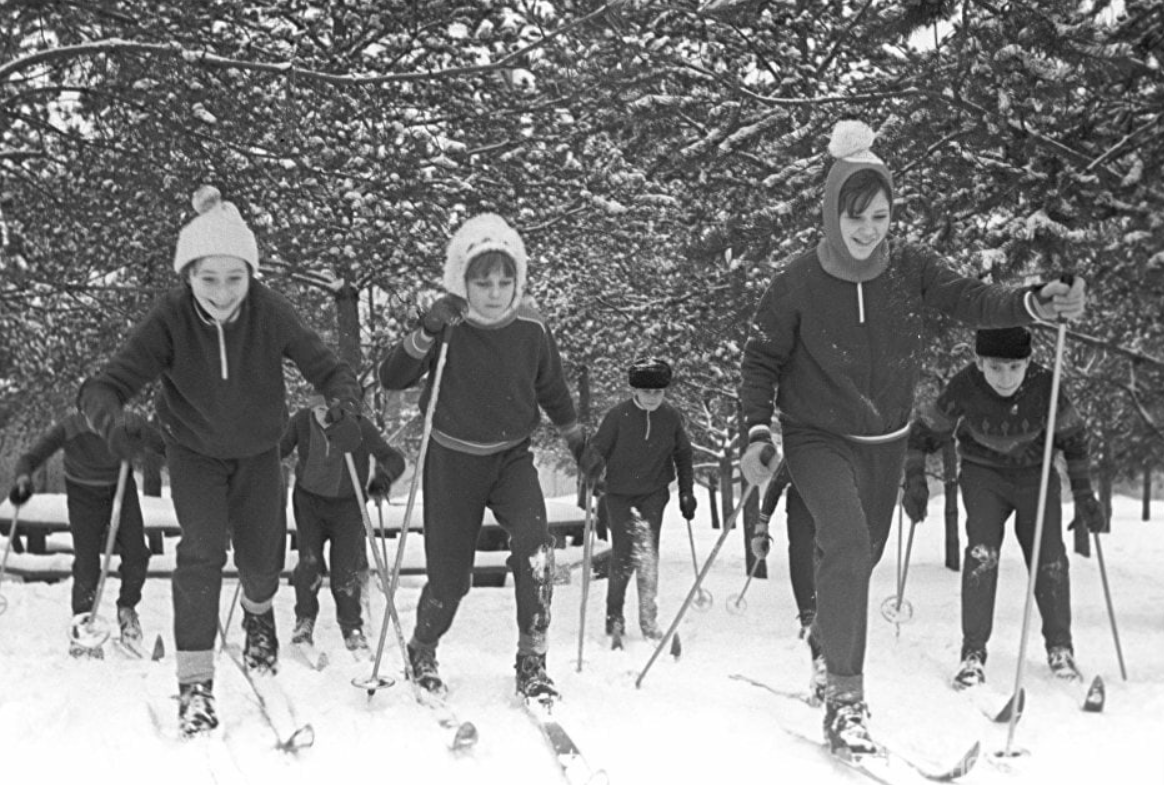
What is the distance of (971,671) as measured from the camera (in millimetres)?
5422

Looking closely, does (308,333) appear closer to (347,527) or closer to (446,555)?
(446,555)

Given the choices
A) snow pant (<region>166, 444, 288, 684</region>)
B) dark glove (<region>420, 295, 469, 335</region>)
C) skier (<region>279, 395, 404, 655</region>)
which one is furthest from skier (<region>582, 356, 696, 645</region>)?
snow pant (<region>166, 444, 288, 684</region>)

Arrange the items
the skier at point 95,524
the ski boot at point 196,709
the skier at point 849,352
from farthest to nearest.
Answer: the skier at point 95,524
the skier at point 849,352
the ski boot at point 196,709

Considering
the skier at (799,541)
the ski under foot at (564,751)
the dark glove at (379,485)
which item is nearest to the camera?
the ski under foot at (564,751)

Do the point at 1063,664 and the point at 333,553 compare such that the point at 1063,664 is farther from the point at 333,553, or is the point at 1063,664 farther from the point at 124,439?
the point at 124,439

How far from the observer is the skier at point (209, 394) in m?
3.97

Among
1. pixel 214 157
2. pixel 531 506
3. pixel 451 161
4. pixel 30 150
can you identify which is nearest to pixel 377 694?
pixel 531 506

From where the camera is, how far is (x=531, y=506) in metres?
4.54

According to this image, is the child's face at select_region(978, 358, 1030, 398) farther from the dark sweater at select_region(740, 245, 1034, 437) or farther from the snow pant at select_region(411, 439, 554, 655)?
the snow pant at select_region(411, 439, 554, 655)

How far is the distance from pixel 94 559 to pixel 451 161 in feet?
11.0

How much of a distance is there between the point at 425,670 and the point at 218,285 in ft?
5.46

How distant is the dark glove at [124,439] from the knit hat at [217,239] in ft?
1.85

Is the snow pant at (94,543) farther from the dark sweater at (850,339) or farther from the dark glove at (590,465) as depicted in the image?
the dark sweater at (850,339)

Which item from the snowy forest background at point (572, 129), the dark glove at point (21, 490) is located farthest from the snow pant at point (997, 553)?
the dark glove at point (21, 490)
